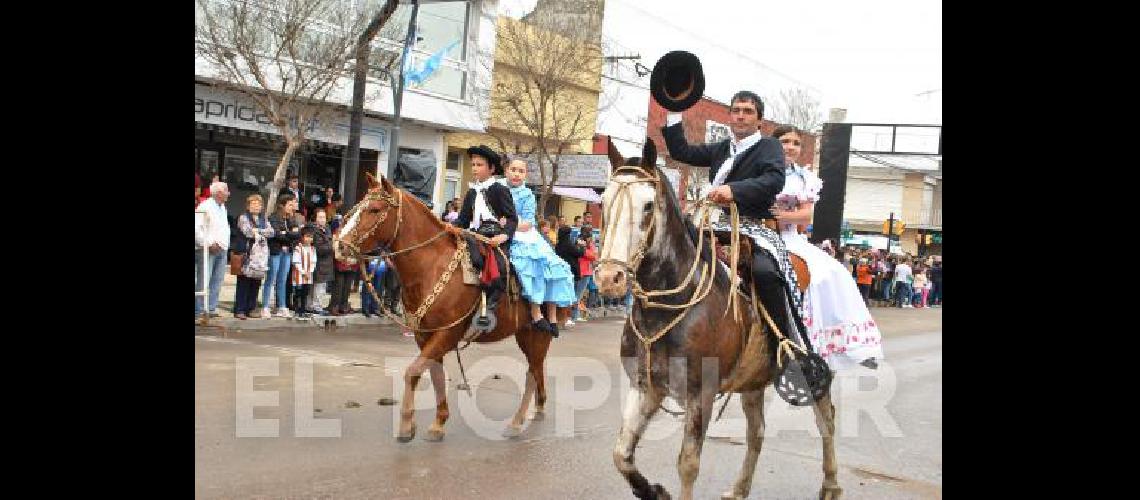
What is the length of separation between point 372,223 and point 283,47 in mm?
12387

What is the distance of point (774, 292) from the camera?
631cm

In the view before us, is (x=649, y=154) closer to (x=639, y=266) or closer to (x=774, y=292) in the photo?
(x=639, y=266)

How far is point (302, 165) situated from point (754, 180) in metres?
22.4

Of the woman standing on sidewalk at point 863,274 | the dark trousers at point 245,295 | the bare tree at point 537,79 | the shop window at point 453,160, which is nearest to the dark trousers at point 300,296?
the dark trousers at point 245,295

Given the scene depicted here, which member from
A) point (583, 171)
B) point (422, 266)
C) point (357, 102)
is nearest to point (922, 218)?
point (583, 171)

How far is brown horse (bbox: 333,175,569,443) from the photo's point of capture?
802 centimetres

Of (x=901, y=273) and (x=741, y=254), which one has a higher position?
(x=741, y=254)

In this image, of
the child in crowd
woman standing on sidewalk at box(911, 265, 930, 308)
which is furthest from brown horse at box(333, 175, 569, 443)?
woman standing on sidewalk at box(911, 265, 930, 308)

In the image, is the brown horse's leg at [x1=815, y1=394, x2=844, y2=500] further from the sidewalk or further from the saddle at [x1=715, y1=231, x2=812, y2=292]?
the sidewalk

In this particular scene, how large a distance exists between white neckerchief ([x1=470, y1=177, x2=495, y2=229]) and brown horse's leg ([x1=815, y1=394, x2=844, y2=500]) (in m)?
3.45
